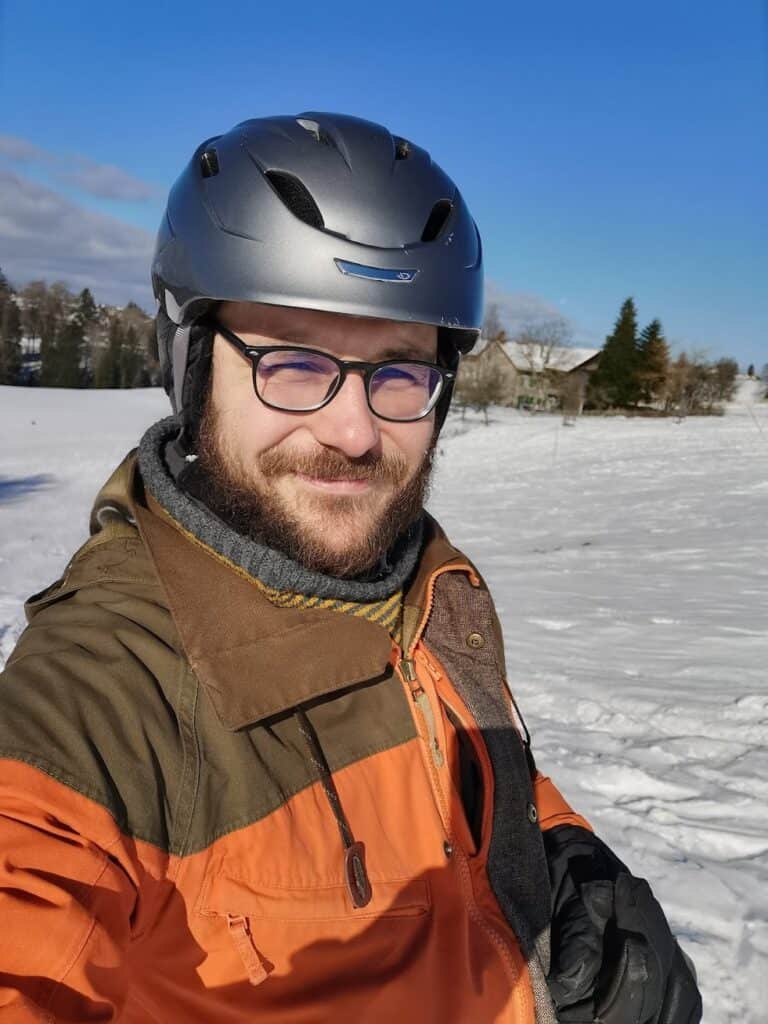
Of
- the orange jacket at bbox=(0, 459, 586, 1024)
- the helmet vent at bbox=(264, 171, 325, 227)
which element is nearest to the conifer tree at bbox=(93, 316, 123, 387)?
the helmet vent at bbox=(264, 171, 325, 227)

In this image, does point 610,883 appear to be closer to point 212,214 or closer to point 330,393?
point 330,393

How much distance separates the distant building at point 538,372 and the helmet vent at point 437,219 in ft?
114

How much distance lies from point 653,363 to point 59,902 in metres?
48.8

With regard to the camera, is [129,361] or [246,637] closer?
[246,637]

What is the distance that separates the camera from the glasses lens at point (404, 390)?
5.48 ft

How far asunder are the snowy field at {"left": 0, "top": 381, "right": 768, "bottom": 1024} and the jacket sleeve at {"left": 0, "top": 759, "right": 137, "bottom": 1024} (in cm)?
213

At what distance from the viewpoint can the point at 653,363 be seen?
4491 cm

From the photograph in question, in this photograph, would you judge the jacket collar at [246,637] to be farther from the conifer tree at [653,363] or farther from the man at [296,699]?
the conifer tree at [653,363]

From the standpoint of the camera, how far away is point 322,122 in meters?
1.81

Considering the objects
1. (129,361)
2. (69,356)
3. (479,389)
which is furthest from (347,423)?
(129,361)

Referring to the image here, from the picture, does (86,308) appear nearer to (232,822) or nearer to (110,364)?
(110,364)

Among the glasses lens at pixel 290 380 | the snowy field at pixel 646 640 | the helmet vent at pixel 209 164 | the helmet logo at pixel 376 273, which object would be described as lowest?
the snowy field at pixel 646 640

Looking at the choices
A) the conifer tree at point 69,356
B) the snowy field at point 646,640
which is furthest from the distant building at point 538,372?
the conifer tree at point 69,356

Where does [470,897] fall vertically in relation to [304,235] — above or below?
below
